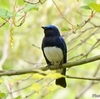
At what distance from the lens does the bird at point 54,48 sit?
3871 millimetres

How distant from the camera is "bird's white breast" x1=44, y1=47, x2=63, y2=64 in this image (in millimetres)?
3865

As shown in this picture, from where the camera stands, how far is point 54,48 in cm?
389

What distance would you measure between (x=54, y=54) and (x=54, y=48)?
0.20ft

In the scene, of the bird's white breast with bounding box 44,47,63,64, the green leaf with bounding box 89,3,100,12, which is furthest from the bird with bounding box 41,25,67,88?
the green leaf with bounding box 89,3,100,12

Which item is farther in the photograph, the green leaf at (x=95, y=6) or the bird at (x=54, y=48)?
the bird at (x=54, y=48)

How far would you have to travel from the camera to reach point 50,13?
19.3ft

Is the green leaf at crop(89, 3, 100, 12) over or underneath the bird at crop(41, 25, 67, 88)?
over

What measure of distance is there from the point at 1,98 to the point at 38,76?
0.55m

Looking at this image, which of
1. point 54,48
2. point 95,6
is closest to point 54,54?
point 54,48

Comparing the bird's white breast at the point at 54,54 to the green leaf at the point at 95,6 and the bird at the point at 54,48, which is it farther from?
the green leaf at the point at 95,6

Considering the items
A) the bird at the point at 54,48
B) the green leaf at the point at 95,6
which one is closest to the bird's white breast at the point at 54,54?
the bird at the point at 54,48

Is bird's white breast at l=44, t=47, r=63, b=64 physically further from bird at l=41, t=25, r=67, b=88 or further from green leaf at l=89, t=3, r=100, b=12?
green leaf at l=89, t=3, r=100, b=12

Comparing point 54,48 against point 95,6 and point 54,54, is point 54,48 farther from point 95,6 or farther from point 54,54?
point 95,6

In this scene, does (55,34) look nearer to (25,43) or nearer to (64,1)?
(64,1)
